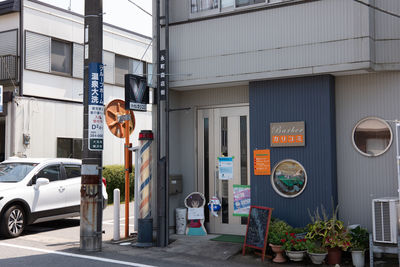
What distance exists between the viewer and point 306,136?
8.73 metres

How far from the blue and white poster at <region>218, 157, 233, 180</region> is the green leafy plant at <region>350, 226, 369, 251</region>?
2.96m

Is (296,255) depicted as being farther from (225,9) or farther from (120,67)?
(120,67)

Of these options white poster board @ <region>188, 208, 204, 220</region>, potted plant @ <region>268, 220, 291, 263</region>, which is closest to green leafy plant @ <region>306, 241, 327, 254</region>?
potted plant @ <region>268, 220, 291, 263</region>

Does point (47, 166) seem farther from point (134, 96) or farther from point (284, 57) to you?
point (284, 57)

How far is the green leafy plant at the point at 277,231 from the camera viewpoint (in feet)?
26.1

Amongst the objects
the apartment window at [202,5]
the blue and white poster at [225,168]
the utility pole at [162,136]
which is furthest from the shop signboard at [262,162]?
the apartment window at [202,5]

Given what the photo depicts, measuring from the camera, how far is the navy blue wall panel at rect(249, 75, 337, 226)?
28.0ft

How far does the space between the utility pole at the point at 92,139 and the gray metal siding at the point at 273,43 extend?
1.94 m

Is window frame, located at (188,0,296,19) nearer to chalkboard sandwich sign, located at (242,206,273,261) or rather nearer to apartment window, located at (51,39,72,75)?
chalkboard sandwich sign, located at (242,206,273,261)

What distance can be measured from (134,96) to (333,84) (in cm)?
389

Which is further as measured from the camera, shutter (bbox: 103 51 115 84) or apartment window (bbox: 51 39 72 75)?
shutter (bbox: 103 51 115 84)

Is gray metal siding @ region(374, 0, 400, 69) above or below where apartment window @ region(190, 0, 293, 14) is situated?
below

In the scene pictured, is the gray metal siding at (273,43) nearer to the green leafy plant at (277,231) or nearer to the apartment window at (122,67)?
the green leafy plant at (277,231)

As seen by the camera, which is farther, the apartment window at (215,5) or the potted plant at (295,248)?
the apartment window at (215,5)
